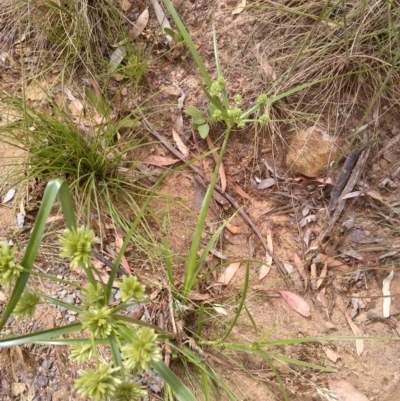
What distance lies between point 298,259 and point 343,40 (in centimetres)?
99

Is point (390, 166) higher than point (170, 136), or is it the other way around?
point (170, 136)

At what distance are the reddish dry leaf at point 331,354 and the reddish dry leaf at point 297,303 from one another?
0.49ft

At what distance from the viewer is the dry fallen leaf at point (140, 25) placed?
2.01 meters

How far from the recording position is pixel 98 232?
175 centimetres

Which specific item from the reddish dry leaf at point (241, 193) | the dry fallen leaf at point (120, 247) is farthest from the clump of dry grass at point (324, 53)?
the dry fallen leaf at point (120, 247)

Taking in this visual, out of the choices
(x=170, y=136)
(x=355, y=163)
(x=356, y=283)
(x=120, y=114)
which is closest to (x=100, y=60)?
(x=120, y=114)

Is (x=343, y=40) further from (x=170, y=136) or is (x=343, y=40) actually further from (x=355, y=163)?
(x=170, y=136)

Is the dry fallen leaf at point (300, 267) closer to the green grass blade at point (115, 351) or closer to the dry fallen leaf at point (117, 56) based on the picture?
the green grass blade at point (115, 351)

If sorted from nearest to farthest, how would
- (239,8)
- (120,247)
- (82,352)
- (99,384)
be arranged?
1. (99,384)
2. (82,352)
3. (120,247)
4. (239,8)

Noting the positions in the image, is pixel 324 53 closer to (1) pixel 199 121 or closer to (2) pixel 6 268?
(1) pixel 199 121

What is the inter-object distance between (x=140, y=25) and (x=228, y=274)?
51.0 inches

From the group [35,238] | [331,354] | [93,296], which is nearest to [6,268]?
[35,238]

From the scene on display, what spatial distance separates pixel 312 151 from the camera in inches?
72.8

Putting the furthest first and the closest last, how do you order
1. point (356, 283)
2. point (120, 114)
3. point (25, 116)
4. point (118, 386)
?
point (120, 114)
point (356, 283)
point (25, 116)
point (118, 386)
